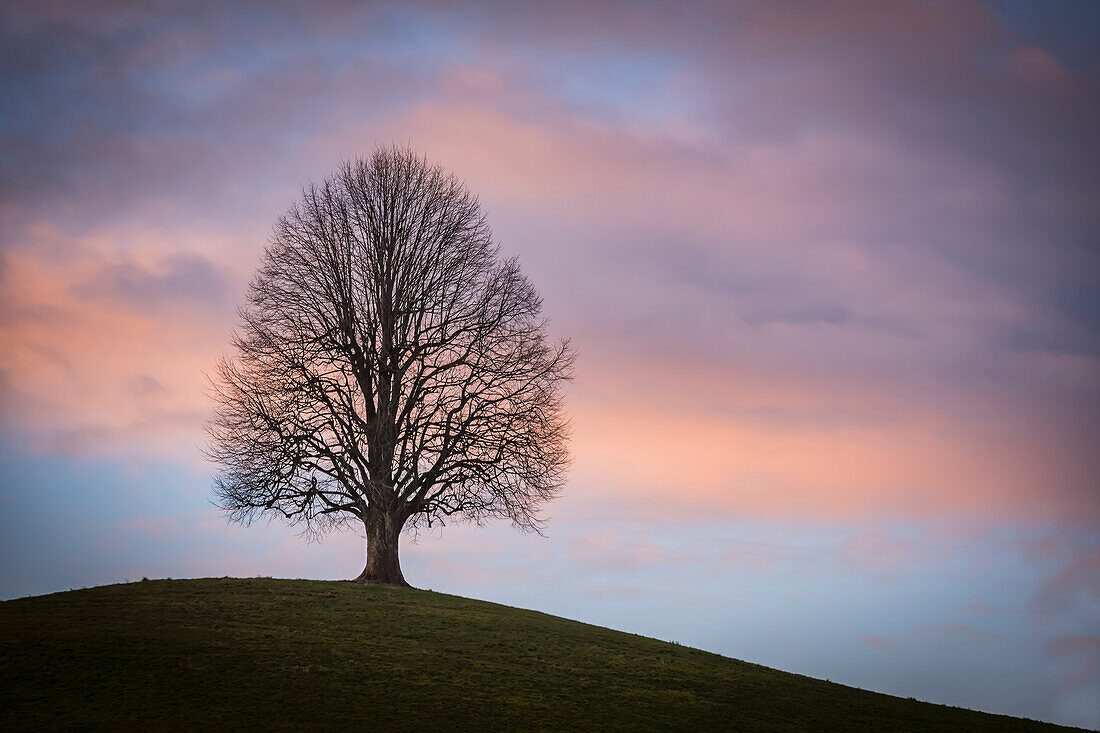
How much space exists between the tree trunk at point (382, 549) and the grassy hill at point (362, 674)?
2751 millimetres

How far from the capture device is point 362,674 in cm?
2403

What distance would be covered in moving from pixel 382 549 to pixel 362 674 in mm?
13577

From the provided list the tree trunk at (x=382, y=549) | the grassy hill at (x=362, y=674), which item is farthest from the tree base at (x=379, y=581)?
the grassy hill at (x=362, y=674)

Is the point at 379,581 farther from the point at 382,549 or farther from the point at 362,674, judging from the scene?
the point at 362,674

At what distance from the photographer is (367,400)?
38.7 meters

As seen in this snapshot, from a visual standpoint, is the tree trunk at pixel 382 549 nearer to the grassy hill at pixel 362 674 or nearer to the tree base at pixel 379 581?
the tree base at pixel 379 581

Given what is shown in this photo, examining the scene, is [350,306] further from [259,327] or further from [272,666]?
[272,666]

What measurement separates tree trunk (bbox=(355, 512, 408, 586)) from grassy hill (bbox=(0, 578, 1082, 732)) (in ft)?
9.03

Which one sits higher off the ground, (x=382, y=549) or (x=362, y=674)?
(x=382, y=549)

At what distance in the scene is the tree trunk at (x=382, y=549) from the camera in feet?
122

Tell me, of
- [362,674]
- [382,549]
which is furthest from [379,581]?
[362,674]

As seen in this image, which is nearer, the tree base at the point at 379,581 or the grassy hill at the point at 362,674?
the grassy hill at the point at 362,674

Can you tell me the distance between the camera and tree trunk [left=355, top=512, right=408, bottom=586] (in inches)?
1469

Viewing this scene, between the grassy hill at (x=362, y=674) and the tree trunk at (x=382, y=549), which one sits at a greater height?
the tree trunk at (x=382, y=549)
